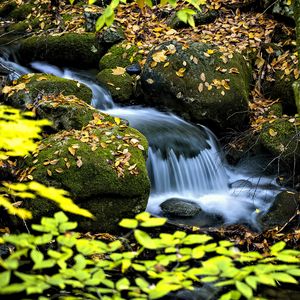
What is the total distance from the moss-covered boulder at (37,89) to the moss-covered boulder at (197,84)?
1.52 m

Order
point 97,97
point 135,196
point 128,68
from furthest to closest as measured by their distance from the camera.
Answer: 1. point 128,68
2. point 97,97
3. point 135,196

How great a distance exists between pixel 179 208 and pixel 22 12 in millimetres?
10094

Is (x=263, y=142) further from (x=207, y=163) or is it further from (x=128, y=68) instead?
(x=128, y=68)

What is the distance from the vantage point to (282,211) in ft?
20.4

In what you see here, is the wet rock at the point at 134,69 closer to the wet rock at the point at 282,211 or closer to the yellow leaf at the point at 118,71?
the yellow leaf at the point at 118,71

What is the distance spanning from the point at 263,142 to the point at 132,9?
20.9ft

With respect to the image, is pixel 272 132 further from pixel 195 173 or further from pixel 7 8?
pixel 7 8

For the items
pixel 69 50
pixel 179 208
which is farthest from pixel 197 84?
pixel 69 50

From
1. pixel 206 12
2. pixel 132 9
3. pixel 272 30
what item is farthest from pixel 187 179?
pixel 132 9

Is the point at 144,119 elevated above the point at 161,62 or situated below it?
below

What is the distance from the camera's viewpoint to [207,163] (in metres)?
7.92

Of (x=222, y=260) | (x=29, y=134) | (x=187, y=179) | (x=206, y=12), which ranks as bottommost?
(x=187, y=179)

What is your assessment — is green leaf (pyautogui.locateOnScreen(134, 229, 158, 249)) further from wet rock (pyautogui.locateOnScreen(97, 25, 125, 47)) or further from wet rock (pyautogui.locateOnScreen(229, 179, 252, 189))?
wet rock (pyautogui.locateOnScreen(97, 25, 125, 47))

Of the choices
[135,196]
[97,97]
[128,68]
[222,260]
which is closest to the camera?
[222,260]
